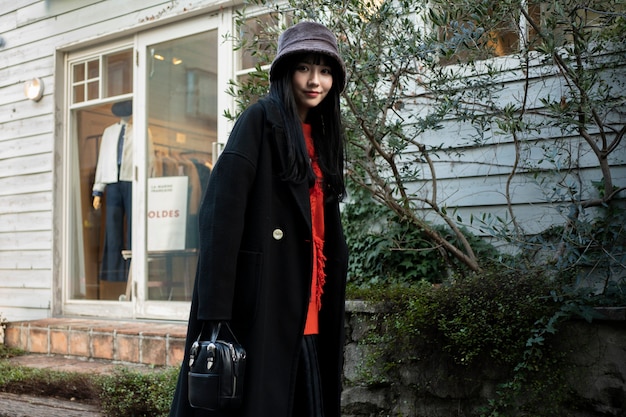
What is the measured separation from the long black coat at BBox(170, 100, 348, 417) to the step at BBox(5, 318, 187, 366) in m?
3.58

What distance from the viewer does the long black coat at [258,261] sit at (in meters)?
2.14

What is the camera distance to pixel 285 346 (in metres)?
2.27

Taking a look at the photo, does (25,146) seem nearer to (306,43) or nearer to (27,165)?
(27,165)

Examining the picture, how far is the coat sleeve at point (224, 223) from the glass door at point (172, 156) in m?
4.69

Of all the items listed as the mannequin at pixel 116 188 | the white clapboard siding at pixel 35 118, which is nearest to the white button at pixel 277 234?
the white clapboard siding at pixel 35 118

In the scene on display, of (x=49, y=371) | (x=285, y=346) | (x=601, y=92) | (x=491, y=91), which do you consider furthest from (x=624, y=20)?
(x=49, y=371)

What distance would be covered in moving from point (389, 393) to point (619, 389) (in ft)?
3.77

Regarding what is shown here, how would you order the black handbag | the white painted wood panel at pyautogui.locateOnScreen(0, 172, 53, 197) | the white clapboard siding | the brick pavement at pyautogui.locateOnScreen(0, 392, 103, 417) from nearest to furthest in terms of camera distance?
the black handbag → the brick pavement at pyautogui.locateOnScreen(0, 392, 103, 417) → the white clapboard siding → the white painted wood panel at pyautogui.locateOnScreen(0, 172, 53, 197)

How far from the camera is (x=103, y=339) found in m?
6.39

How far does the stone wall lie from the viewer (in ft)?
11.2

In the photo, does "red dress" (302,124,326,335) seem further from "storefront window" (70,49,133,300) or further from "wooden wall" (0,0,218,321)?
"wooden wall" (0,0,218,321)

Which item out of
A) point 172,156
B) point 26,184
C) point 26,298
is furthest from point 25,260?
point 172,156

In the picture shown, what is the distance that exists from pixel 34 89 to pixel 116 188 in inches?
61.0

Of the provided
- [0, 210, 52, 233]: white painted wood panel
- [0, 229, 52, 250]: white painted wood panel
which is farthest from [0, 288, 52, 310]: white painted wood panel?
[0, 210, 52, 233]: white painted wood panel
